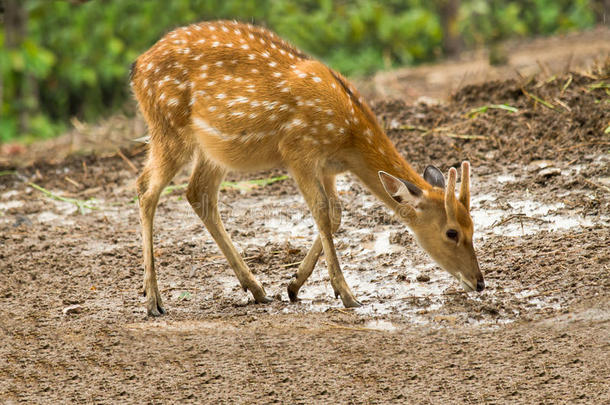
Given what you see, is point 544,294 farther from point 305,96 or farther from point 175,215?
point 175,215

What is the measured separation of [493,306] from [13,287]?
3.18m

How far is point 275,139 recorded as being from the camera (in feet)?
17.2

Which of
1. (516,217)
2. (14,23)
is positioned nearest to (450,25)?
(14,23)

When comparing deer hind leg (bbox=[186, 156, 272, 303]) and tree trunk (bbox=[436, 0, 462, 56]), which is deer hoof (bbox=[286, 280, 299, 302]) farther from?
tree trunk (bbox=[436, 0, 462, 56])

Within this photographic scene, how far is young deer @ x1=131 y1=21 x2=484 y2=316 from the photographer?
4.98 meters

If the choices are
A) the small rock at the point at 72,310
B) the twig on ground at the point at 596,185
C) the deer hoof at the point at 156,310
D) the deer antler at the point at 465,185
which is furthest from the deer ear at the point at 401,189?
the small rock at the point at 72,310

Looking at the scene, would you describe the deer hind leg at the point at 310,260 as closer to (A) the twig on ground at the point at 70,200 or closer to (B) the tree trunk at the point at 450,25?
(A) the twig on ground at the point at 70,200

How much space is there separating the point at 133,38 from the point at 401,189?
10.6m

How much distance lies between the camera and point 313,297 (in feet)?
17.2

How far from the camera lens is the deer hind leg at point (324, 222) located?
4973mm

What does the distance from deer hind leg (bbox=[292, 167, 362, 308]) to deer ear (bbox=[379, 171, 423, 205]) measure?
0.39 metres

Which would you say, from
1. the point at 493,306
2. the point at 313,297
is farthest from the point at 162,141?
the point at 493,306

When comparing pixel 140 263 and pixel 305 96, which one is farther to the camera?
pixel 140 263

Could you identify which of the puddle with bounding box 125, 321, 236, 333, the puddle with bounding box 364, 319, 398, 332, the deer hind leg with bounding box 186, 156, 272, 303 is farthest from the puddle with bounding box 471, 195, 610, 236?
the puddle with bounding box 125, 321, 236, 333
